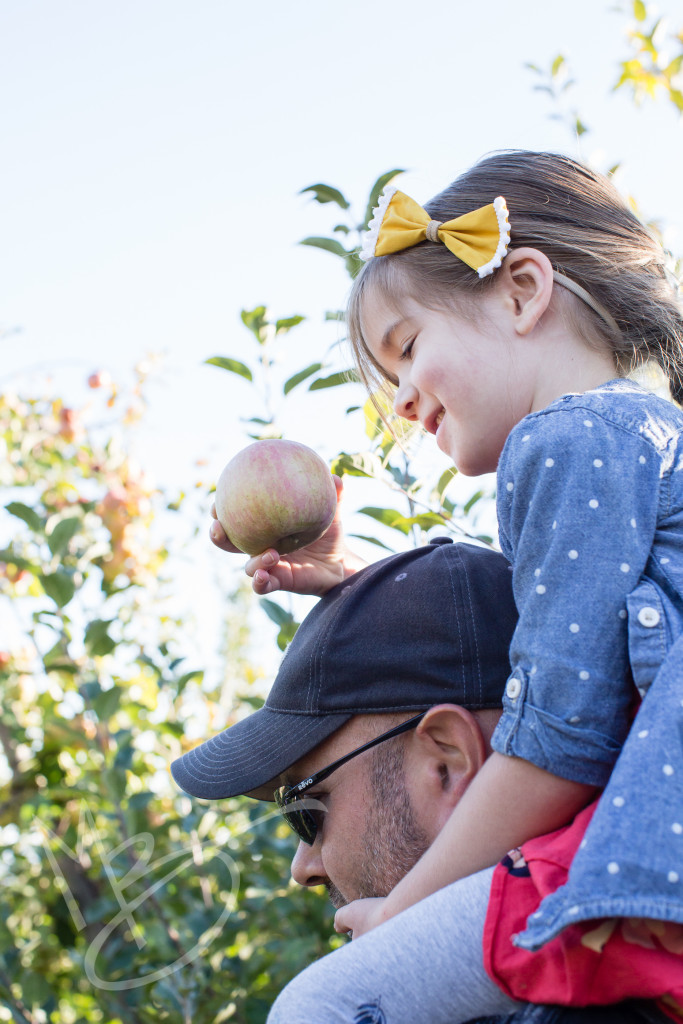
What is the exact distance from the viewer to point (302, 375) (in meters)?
2.35

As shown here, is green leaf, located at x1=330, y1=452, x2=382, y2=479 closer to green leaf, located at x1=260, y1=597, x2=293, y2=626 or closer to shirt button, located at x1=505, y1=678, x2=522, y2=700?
green leaf, located at x1=260, y1=597, x2=293, y2=626

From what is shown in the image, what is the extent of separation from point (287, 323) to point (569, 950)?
1900mm

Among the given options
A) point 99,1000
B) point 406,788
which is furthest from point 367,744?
point 99,1000

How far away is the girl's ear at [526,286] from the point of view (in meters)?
1.51

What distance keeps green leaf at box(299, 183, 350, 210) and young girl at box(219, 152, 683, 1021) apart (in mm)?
618

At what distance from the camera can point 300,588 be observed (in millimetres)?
1780

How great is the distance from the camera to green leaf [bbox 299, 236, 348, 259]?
2301 millimetres

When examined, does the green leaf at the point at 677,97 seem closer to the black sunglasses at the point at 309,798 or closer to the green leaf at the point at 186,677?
the green leaf at the point at 186,677

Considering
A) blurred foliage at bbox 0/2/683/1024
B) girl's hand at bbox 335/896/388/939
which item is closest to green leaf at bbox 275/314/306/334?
blurred foliage at bbox 0/2/683/1024

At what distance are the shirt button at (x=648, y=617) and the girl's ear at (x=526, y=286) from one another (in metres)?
0.62

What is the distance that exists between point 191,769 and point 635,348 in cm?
105

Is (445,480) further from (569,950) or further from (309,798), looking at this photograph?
(569,950)

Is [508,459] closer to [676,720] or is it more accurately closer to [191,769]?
[676,720]

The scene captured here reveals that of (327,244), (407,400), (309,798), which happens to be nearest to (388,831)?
(309,798)
